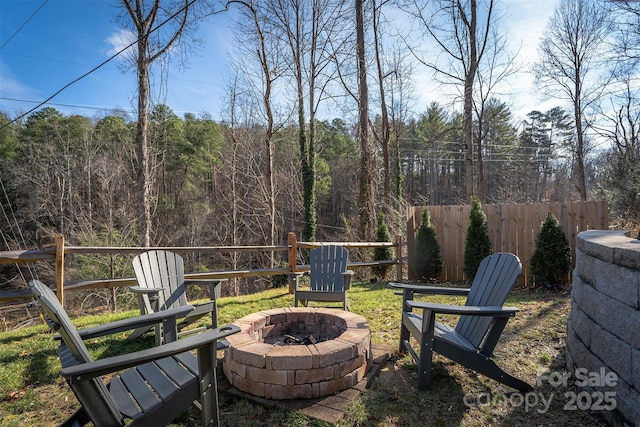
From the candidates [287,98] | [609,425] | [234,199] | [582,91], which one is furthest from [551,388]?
[582,91]

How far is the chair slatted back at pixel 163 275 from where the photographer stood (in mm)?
3189

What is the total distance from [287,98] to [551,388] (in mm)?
10178

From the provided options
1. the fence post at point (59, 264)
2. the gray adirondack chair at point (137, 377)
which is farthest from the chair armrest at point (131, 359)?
the fence post at point (59, 264)

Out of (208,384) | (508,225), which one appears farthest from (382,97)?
(208,384)

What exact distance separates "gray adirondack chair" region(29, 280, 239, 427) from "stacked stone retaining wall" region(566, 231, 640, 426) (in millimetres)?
2020

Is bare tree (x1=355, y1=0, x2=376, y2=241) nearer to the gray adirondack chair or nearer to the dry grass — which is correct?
the dry grass

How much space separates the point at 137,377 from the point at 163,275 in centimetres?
168

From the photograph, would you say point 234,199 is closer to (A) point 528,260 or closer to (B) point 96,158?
(B) point 96,158

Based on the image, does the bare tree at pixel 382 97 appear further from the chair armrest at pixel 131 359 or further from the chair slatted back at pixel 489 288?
the chair armrest at pixel 131 359

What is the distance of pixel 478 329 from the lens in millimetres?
2393

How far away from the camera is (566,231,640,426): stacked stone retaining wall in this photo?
5.49ft

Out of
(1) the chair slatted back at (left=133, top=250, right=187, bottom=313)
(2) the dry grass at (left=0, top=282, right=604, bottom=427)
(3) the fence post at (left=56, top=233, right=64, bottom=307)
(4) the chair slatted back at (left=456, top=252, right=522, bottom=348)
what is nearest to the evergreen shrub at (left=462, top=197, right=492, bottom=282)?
(2) the dry grass at (left=0, top=282, right=604, bottom=427)

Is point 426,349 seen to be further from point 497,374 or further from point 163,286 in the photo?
point 163,286

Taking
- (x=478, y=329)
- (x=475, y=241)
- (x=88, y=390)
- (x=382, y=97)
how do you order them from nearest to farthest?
(x=88, y=390), (x=478, y=329), (x=475, y=241), (x=382, y=97)
